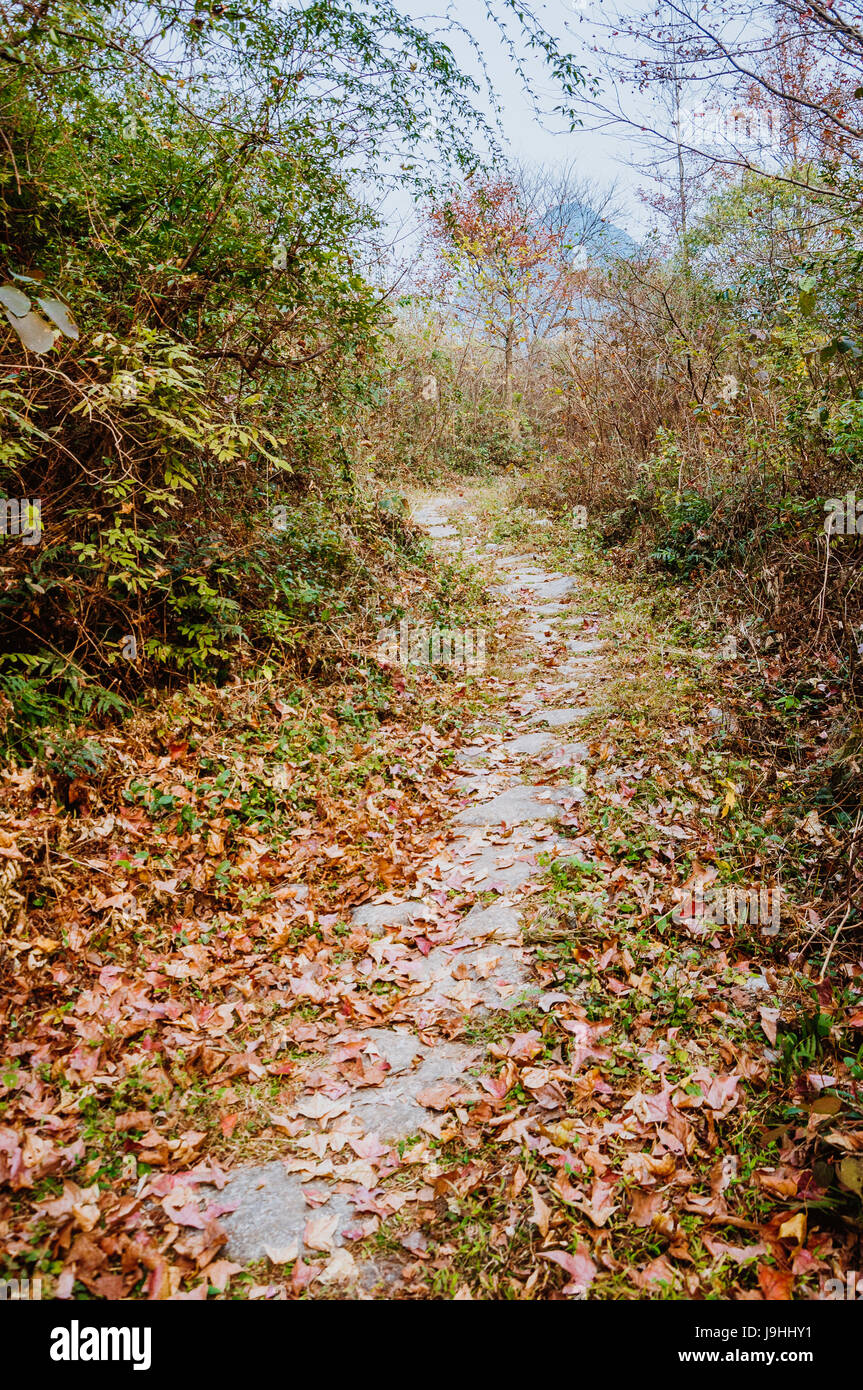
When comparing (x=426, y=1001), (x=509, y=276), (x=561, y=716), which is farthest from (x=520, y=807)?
(x=509, y=276)

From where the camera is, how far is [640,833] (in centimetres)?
432

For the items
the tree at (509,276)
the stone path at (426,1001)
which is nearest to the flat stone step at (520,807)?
the stone path at (426,1001)

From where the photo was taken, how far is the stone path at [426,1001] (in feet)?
7.97

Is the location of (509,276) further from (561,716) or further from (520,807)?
(520,807)

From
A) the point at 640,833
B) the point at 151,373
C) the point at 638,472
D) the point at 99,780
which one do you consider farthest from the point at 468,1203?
the point at 638,472

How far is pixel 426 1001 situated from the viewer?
341 centimetres

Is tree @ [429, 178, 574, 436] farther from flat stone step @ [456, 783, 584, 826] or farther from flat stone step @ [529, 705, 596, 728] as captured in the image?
flat stone step @ [456, 783, 584, 826]

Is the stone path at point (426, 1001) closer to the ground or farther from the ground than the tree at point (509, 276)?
closer to the ground

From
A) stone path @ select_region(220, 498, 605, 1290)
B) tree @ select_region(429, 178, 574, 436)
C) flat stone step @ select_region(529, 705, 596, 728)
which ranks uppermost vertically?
tree @ select_region(429, 178, 574, 436)

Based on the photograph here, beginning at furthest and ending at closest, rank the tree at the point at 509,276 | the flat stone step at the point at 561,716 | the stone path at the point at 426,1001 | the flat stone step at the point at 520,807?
the tree at the point at 509,276 → the flat stone step at the point at 561,716 → the flat stone step at the point at 520,807 → the stone path at the point at 426,1001

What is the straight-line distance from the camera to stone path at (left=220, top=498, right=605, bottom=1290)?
95.7 inches

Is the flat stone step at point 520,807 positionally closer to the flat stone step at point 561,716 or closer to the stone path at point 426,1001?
the stone path at point 426,1001

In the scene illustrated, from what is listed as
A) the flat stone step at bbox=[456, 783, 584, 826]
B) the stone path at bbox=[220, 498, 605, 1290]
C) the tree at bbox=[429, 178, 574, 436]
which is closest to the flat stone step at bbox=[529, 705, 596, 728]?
the stone path at bbox=[220, 498, 605, 1290]
